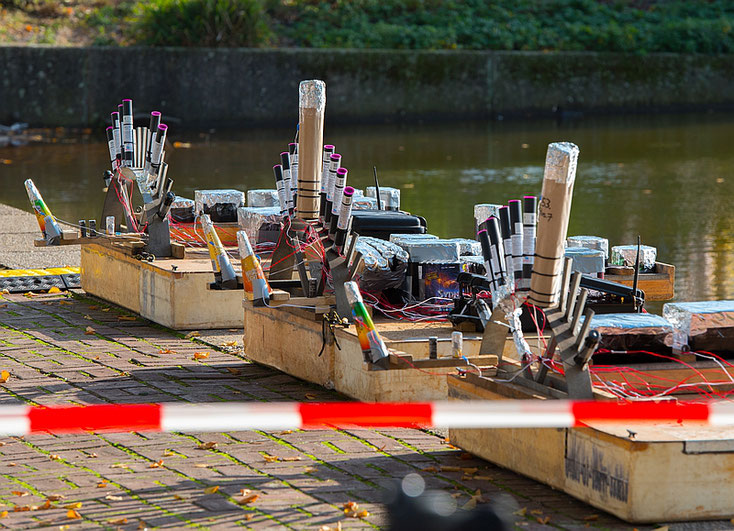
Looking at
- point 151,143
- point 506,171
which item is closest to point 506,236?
point 151,143

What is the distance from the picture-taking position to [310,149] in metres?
7.05

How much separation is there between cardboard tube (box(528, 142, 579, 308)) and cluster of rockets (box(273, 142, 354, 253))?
1482 mm

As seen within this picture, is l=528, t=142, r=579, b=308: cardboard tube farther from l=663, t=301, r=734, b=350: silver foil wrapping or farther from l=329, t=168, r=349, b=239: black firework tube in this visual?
l=329, t=168, r=349, b=239: black firework tube

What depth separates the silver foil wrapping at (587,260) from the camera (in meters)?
7.39

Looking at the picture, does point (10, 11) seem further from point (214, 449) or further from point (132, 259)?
point (214, 449)

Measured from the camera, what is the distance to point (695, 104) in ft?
86.2

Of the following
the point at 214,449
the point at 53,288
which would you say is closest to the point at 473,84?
the point at 53,288

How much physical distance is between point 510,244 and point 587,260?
1.72 m

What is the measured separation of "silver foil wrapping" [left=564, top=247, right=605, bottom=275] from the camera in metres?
7.39

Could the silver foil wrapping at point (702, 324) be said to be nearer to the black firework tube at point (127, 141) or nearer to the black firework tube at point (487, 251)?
the black firework tube at point (487, 251)

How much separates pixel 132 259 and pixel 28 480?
3.51 meters

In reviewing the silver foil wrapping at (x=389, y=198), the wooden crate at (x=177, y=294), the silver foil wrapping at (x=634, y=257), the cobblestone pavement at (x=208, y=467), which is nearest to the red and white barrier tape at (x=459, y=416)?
the cobblestone pavement at (x=208, y=467)

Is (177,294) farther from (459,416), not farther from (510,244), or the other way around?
(459,416)

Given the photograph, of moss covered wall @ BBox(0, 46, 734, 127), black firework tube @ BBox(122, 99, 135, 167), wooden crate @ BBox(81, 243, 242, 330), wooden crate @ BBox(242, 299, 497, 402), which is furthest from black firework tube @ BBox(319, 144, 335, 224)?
moss covered wall @ BBox(0, 46, 734, 127)
